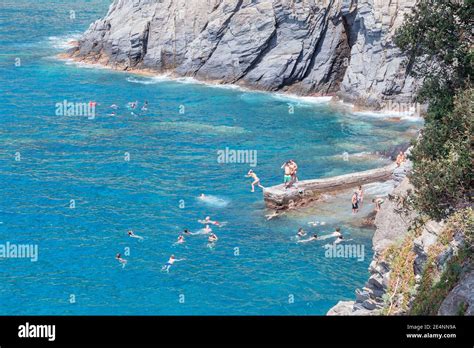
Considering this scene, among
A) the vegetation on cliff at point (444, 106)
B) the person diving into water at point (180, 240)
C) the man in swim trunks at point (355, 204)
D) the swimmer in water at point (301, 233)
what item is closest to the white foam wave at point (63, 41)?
the person diving into water at point (180, 240)

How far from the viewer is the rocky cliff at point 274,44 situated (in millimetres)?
70562

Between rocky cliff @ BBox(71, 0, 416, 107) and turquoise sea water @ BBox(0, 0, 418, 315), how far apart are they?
3320 mm

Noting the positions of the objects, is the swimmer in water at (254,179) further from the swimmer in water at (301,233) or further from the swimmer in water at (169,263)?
the swimmer in water at (169,263)

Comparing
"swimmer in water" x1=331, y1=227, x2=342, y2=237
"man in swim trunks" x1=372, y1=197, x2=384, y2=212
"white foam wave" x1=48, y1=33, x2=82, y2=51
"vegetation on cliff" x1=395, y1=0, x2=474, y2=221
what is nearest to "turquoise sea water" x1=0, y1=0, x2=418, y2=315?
"swimmer in water" x1=331, y1=227, x2=342, y2=237

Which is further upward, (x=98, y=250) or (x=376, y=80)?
(x=376, y=80)

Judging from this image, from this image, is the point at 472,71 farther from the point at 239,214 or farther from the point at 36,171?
the point at 36,171

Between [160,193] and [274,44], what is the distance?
109 ft

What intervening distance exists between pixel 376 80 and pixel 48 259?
133 feet

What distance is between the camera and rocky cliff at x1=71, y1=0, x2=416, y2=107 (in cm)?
7056

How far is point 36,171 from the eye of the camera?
55.2m

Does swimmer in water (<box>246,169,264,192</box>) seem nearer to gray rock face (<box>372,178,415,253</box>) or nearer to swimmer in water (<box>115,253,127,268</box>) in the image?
gray rock face (<box>372,178,415,253</box>)

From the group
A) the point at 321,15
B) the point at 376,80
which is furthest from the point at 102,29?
the point at 376,80

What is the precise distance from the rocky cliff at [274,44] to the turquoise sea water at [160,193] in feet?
10.9

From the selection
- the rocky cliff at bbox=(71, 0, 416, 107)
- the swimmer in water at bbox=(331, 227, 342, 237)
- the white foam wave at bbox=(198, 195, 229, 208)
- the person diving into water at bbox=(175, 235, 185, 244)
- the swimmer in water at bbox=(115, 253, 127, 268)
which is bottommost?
the swimmer in water at bbox=(115, 253, 127, 268)
